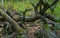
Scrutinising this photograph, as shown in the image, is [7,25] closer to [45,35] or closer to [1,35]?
[1,35]

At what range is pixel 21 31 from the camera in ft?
15.2

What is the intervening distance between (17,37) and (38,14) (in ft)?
2.98

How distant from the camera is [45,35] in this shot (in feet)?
13.5

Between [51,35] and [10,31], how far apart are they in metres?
1.17

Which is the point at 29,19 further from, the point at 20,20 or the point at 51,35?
the point at 51,35

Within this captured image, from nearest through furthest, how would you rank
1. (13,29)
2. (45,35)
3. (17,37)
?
(45,35), (17,37), (13,29)

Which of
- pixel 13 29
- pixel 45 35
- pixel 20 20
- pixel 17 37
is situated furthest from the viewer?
pixel 20 20

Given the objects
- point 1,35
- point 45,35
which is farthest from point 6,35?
point 45,35

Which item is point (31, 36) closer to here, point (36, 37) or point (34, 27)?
point (36, 37)

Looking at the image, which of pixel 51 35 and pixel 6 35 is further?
pixel 6 35

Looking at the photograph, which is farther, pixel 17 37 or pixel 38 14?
pixel 38 14

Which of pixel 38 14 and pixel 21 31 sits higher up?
pixel 38 14

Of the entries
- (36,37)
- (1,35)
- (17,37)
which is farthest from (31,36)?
(1,35)

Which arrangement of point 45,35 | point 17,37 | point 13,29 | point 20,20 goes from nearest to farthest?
point 45,35 < point 17,37 < point 13,29 < point 20,20
